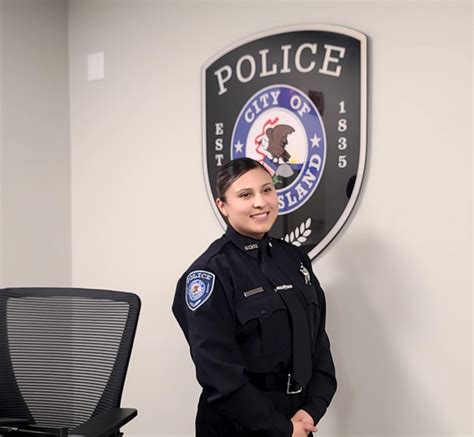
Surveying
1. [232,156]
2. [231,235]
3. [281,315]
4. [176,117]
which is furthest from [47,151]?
[281,315]

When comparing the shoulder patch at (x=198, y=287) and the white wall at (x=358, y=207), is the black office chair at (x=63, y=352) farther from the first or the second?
the white wall at (x=358, y=207)

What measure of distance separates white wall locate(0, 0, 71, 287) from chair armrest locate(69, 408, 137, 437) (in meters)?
1.12

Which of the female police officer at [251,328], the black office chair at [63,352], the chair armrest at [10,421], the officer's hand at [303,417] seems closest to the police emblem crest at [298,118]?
the female police officer at [251,328]

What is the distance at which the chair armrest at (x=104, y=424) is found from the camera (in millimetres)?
1722

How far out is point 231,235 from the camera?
2160 mm

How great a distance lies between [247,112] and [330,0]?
55cm

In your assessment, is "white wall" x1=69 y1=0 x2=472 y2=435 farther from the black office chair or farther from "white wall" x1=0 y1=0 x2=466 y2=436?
the black office chair

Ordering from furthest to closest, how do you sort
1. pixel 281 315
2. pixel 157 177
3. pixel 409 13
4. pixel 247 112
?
pixel 157 177 < pixel 247 112 < pixel 409 13 < pixel 281 315

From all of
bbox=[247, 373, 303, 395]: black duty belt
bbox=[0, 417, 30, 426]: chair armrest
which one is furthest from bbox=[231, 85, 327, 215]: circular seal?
bbox=[0, 417, 30, 426]: chair armrest

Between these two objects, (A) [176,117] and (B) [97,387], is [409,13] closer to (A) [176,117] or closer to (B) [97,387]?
(A) [176,117]

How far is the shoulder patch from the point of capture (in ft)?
6.58

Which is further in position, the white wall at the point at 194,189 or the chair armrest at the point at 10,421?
the white wall at the point at 194,189

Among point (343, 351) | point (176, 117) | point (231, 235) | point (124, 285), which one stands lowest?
point (343, 351)

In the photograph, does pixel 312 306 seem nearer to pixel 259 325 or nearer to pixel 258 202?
pixel 259 325
